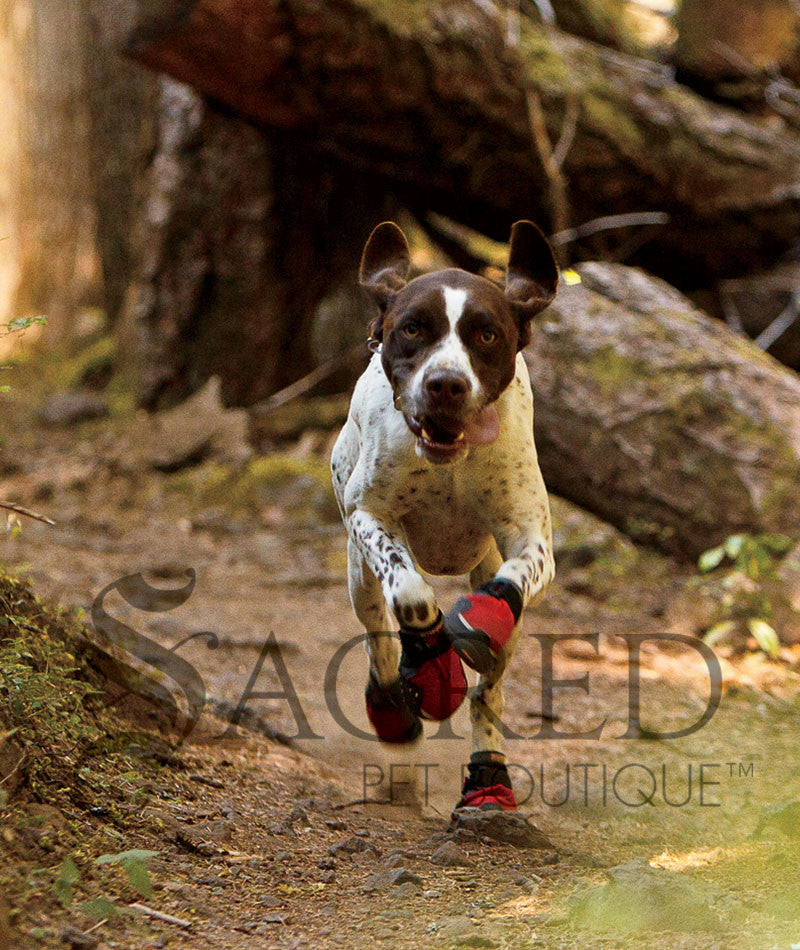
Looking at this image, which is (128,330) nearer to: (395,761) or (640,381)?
(640,381)

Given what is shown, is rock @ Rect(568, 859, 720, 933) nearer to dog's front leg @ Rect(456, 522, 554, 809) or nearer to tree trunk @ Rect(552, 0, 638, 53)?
dog's front leg @ Rect(456, 522, 554, 809)

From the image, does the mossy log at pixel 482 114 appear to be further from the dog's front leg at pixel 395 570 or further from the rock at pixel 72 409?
the dog's front leg at pixel 395 570

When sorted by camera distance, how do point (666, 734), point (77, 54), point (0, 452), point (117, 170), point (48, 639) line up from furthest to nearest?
point (77, 54) → point (117, 170) → point (0, 452) → point (666, 734) → point (48, 639)

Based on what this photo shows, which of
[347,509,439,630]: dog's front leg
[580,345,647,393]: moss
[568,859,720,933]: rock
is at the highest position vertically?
[580,345,647,393]: moss

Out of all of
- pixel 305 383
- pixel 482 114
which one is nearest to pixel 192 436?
pixel 305 383

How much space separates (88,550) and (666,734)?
411cm

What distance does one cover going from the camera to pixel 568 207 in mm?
8461

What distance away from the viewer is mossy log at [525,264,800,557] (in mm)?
6012

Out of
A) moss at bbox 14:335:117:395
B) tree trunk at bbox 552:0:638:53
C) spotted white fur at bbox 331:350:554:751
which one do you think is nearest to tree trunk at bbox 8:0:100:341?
moss at bbox 14:335:117:395

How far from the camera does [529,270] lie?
11.2ft

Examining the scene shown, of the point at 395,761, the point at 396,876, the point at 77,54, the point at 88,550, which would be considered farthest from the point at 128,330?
the point at 396,876

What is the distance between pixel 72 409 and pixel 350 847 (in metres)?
7.24

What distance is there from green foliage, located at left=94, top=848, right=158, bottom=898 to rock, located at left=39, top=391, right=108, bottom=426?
7.37 m

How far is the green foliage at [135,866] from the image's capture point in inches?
91.7
